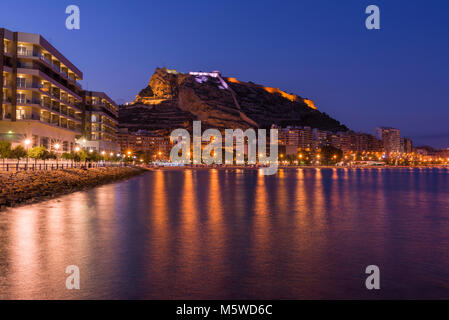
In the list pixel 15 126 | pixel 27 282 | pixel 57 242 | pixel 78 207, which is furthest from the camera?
pixel 15 126

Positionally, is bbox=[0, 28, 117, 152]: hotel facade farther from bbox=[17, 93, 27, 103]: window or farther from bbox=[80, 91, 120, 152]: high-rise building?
bbox=[80, 91, 120, 152]: high-rise building

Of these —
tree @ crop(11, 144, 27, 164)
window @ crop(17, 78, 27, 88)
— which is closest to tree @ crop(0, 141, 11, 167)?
tree @ crop(11, 144, 27, 164)

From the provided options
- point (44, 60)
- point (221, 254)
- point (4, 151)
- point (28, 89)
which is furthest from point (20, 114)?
point (221, 254)

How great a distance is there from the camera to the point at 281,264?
35.7 feet

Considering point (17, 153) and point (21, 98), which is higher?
point (21, 98)

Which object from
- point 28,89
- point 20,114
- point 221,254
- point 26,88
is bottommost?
point 221,254

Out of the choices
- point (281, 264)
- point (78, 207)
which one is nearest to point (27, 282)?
point (281, 264)

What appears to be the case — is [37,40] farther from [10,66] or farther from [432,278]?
[432,278]

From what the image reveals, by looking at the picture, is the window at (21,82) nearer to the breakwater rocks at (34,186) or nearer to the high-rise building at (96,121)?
the breakwater rocks at (34,186)

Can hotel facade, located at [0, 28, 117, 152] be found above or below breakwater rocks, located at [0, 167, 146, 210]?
above

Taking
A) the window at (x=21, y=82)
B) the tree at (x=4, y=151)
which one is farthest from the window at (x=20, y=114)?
the tree at (x=4, y=151)

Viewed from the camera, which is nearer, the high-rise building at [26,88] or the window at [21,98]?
the high-rise building at [26,88]

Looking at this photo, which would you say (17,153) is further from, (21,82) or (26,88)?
(21,82)
